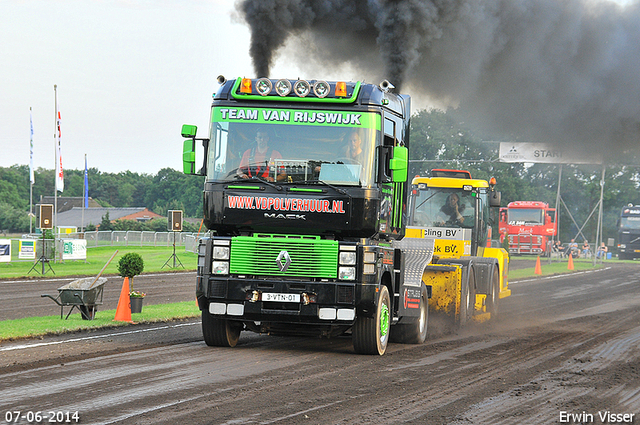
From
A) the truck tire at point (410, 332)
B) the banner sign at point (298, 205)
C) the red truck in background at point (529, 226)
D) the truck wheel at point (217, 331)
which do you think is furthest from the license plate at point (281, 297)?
the red truck in background at point (529, 226)

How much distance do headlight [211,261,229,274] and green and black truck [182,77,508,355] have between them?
1cm

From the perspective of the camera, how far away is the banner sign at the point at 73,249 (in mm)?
35406

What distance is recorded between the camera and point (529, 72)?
1700 centimetres

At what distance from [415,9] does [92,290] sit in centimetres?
823

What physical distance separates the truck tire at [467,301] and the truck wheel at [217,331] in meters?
5.19

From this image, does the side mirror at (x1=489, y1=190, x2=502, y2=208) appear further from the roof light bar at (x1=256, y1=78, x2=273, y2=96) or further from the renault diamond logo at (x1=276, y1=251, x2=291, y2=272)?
the renault diamond logo at (x1=276, y1=251, x2=291, y2=272)

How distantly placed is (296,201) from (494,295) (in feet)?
30.2

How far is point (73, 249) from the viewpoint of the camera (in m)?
35.8

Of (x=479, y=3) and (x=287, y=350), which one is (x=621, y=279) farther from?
(x=287, y=350)

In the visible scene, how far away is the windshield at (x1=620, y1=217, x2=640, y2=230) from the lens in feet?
214

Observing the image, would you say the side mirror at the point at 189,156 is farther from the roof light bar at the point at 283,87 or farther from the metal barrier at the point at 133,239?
the metal barrier at the point at 133,239

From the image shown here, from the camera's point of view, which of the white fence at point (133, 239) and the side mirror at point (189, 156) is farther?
the white fence at point (133, 239)

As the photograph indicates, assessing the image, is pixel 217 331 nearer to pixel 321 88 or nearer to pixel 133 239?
pixel 321 88

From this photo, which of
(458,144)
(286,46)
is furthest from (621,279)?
(458,144)
